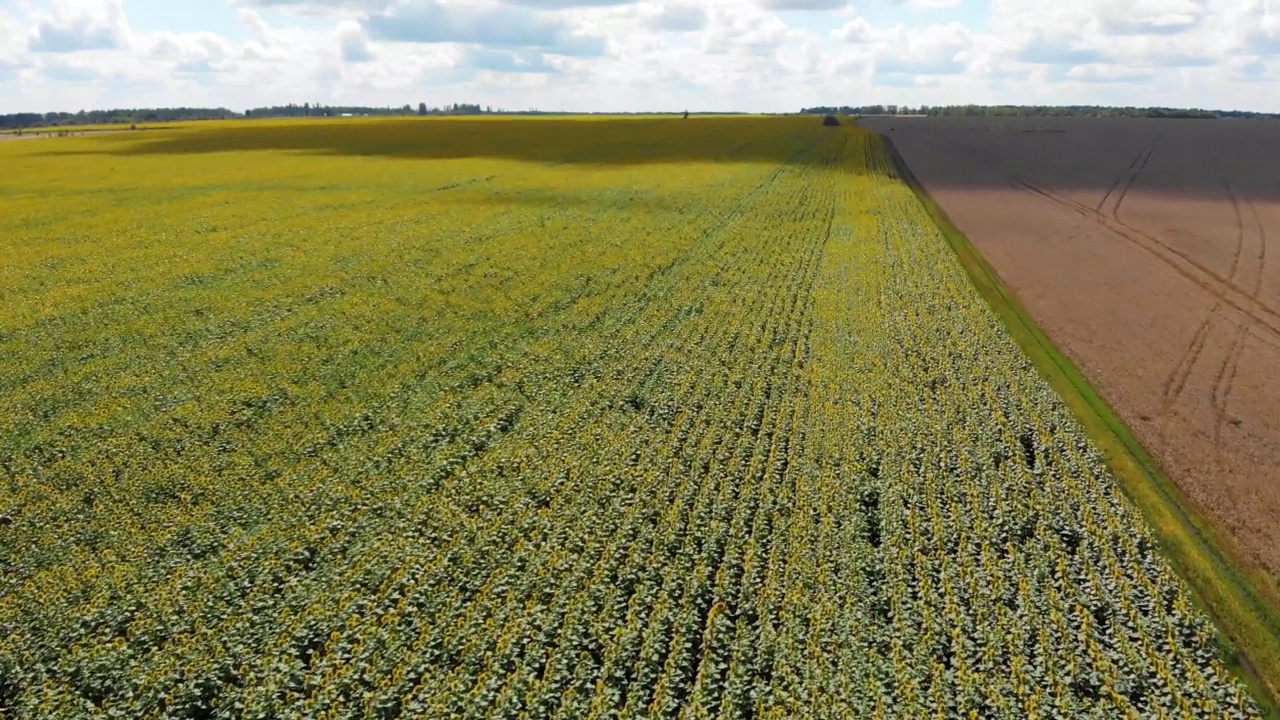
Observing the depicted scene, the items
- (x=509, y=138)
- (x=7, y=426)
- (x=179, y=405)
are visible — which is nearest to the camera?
(x=7, y=426)

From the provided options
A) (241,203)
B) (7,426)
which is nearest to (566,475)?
(7,426)

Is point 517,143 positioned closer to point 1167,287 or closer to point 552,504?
point 1167,287

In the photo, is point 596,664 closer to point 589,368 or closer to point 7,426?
point 589,368

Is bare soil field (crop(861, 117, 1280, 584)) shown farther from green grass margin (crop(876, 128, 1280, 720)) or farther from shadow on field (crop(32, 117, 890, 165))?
shadow on field (crop(32, 117, 890, 165))

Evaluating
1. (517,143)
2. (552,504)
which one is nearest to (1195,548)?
(552,504)

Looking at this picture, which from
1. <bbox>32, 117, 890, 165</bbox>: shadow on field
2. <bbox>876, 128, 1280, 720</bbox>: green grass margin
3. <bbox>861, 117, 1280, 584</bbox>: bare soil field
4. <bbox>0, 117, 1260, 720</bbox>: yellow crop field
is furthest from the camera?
<bbox>32, 117, 890, 165</bbox>: shadow on field

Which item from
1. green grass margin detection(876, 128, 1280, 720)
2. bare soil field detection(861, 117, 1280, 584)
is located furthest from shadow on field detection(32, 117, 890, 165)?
green grass margin detection(876, 128, 1280, 720)

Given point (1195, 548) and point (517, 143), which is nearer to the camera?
point (1195, 548)
